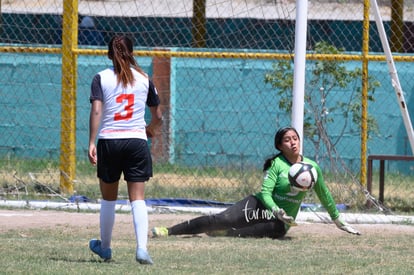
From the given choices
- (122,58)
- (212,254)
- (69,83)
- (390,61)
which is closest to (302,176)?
(212,254)

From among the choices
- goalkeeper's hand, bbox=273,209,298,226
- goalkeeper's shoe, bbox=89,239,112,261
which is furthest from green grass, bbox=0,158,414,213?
goalkeeper's shoe, bbox=89,239,112,261

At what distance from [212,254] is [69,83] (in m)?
4.68

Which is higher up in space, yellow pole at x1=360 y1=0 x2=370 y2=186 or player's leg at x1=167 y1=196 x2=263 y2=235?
yellow pole at x1=360 y1=0 x2=370 y2=186

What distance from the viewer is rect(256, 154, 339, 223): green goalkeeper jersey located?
9.00m

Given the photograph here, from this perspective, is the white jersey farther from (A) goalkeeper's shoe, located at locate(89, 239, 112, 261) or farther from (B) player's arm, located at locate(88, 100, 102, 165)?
(A) goalkeeper's shoe, located at locate(89, 239, 112, 261)

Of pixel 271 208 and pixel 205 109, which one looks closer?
pixel 271 208

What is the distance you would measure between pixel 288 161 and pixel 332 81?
169 inches

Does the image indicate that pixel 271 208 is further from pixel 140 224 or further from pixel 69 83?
pixel 69 83

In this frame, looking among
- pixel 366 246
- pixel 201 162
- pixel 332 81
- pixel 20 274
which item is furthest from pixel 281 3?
pixel 20 274

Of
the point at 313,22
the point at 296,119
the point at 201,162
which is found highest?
the point at 313,22

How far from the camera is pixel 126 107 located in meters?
7.28

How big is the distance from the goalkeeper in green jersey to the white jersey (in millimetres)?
1997

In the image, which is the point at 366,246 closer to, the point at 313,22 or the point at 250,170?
the point at 250,170

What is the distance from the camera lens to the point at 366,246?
875cm
